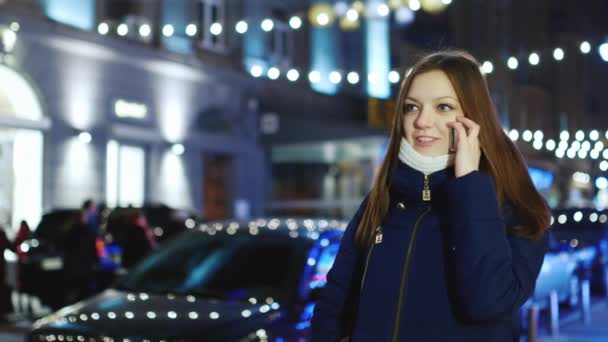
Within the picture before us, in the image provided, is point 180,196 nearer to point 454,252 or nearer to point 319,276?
point 319,276

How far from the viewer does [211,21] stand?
75.6 feet

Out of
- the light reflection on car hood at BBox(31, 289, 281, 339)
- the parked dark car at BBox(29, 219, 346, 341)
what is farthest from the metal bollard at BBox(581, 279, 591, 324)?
the light reflection on car hood at BBox(31, 289, 281, 339)

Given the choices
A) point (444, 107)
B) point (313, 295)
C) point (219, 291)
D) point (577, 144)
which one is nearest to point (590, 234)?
point (577, 144)

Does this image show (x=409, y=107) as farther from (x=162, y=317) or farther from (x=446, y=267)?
(x=162, y=317)

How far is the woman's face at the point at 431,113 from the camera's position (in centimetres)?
259

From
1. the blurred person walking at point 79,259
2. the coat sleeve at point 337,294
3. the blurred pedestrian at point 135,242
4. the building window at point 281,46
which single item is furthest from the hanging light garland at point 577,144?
the building window at point 281,46

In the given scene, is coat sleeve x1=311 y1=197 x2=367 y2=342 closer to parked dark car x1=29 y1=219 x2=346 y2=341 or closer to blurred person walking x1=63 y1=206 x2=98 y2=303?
parked dark car x1=29 y1=219 x2=346 y2=341

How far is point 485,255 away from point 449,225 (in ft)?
0.54

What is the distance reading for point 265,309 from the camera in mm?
5648

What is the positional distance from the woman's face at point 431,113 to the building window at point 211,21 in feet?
66.1

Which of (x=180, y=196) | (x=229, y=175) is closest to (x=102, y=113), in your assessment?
(x=180, y=196)

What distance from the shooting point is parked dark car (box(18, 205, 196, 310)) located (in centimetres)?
1218

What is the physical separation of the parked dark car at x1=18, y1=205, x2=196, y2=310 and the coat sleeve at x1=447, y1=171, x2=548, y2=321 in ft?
34.1

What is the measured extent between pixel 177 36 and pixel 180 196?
13.7ft
